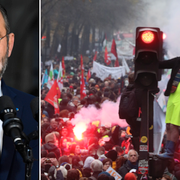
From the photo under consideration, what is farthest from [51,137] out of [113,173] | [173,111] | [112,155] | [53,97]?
[173,111]

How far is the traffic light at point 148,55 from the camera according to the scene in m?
3.07

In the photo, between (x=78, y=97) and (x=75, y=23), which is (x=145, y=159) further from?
(x=75, y=23)

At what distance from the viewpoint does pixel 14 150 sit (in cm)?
174

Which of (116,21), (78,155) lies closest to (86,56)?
(116,21)

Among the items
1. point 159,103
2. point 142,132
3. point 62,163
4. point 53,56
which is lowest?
point 62,163

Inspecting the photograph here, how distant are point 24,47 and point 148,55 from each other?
165 cm

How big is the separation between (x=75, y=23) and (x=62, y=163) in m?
2.25

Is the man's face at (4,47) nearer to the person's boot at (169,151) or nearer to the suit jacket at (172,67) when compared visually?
the suit jacket at (172,67)

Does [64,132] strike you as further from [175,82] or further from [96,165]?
[175,82]

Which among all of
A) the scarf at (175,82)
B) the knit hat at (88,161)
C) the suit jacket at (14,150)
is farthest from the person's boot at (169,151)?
the suit jacket at (14,150)

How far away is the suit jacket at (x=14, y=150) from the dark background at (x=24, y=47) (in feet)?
0.21

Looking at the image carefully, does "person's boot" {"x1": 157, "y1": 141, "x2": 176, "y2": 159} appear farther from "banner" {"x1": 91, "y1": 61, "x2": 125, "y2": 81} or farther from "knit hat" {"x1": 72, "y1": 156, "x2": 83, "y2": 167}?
"banner" {"x1": 91, "y1": 61, "x2": 125, "y2": 81}

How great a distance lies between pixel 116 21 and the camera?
436 centimetres

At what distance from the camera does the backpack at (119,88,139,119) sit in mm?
3824
